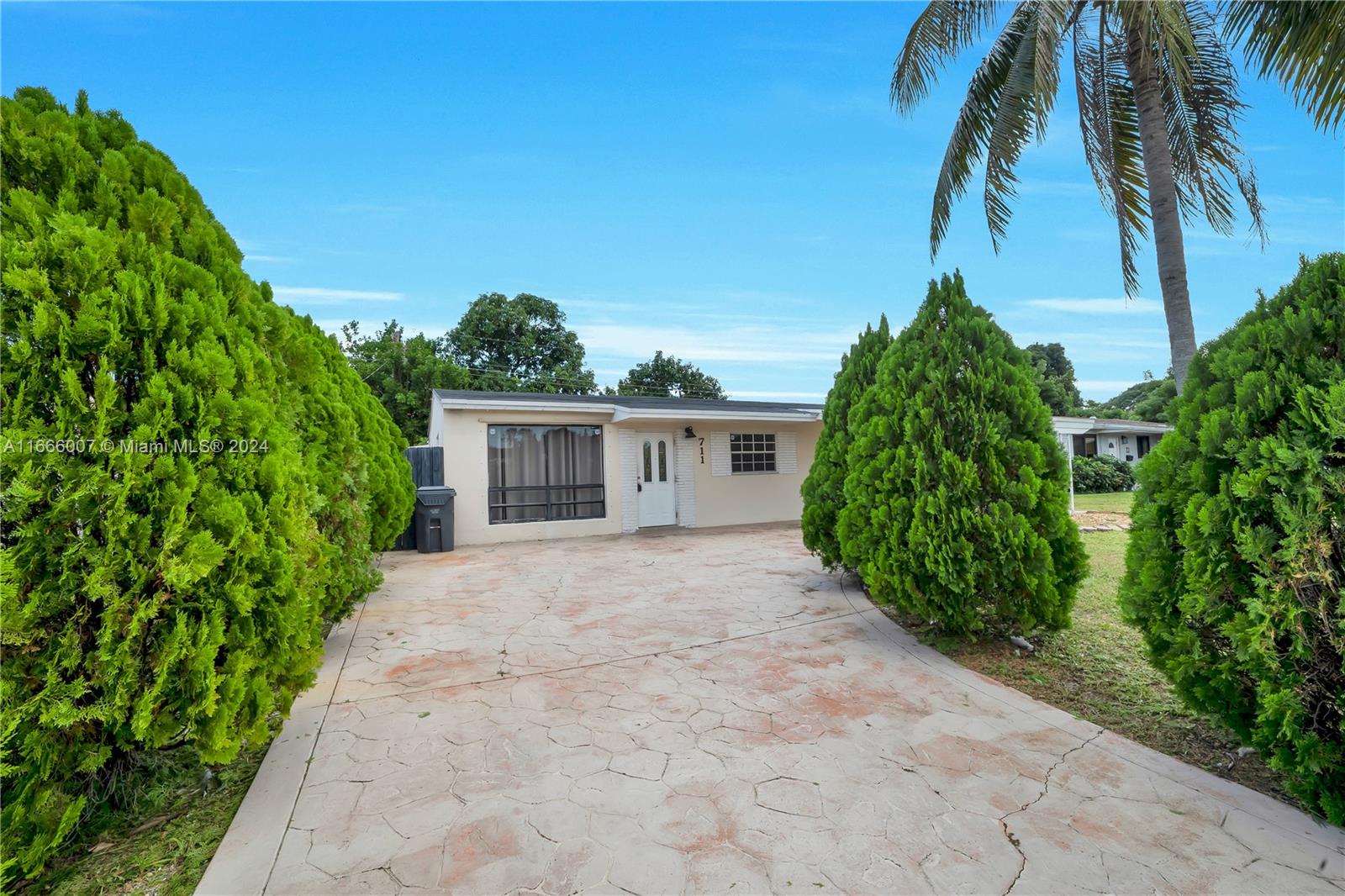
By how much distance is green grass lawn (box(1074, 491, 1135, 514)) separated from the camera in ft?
49.4

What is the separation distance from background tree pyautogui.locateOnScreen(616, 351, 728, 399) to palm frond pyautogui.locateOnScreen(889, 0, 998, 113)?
26778 mm

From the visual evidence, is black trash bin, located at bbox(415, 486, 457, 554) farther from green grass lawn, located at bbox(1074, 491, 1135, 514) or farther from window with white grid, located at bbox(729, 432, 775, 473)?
green grass lawn, located at bbox(1074, 491, 1135, 514)

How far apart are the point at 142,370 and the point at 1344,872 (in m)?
4.60

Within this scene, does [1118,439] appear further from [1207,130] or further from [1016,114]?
[1016,114]

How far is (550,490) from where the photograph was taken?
11.7 meters

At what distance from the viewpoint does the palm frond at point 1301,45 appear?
4.97m

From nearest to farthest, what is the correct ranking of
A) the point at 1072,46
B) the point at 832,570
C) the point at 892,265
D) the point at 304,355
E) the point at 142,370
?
the point at 142,370 < the point at 304,355 < the point at 832,570 < the point at 1072,46 < the point at 892,265

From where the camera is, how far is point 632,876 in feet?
6.38

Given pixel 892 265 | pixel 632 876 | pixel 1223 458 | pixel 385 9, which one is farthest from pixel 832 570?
pixel 385 9

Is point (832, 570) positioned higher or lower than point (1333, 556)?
lower

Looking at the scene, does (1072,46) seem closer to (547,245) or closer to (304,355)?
(304,355)

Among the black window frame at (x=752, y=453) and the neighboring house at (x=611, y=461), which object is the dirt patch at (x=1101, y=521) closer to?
the neighboring house at (x=611, y=461)

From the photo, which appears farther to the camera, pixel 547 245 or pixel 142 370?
pixel 547 245

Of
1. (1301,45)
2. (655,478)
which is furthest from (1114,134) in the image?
(655,478)
